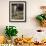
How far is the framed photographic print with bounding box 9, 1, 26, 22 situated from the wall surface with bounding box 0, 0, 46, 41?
0.19 ft

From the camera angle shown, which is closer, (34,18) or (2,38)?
(2,38)

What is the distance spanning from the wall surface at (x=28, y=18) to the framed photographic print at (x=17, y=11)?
0.06 metres

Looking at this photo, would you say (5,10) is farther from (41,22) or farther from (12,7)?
(41,22)

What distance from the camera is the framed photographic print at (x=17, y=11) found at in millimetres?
3350

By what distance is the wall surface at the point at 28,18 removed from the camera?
11.0ft

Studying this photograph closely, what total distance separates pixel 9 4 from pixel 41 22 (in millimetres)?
710

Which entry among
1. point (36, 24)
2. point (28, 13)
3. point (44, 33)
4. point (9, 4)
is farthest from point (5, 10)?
point (44, 33)

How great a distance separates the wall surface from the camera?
132 inches

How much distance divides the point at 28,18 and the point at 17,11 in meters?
0.25

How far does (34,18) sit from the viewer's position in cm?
337

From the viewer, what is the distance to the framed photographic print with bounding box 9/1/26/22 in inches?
132

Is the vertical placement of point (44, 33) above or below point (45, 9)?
below

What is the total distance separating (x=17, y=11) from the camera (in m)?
3.37

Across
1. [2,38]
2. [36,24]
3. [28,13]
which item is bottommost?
[2,38]
